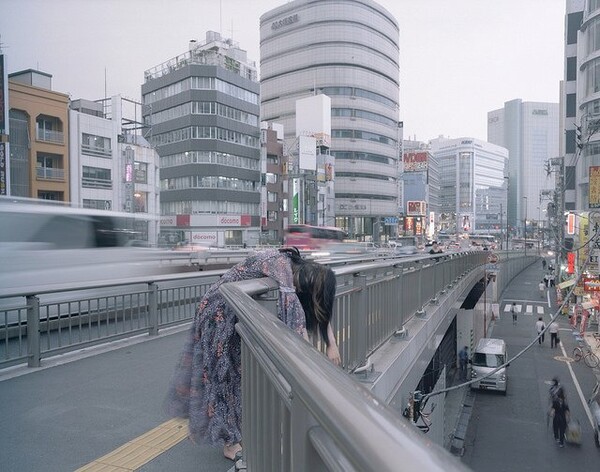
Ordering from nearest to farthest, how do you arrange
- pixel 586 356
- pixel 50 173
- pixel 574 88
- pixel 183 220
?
pixel 586 356 < pixel 50 173 < pixel 574 88 < pixel 183 220

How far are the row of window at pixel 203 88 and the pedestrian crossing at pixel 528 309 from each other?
35712 mm

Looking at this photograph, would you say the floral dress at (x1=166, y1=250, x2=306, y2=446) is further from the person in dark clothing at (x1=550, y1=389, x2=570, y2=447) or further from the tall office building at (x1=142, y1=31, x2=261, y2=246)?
the tall office building at (x1=142, y1=31, x2=261, y2=246)

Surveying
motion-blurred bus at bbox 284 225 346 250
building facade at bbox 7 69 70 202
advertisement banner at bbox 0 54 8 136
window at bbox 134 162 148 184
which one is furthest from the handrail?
window at bbox 134 162 148 184

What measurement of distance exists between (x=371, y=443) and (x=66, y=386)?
557 centimetres

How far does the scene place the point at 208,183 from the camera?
2163 inches

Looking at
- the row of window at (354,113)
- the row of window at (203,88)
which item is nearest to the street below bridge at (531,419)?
the row of window at (203,88)

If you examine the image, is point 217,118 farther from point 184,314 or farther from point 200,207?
point 184,314

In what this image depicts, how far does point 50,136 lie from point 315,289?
3638cm

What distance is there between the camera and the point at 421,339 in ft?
25.3

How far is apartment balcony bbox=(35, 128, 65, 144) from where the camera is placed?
33781 mm

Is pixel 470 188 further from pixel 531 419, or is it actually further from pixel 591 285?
pixel 531 419

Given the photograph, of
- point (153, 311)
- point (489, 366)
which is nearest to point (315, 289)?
point (153, 311)

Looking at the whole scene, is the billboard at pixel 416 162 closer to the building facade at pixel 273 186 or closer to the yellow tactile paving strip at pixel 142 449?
the building facade at pixel 273 186

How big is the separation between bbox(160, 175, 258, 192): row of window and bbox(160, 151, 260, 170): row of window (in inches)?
64.1
